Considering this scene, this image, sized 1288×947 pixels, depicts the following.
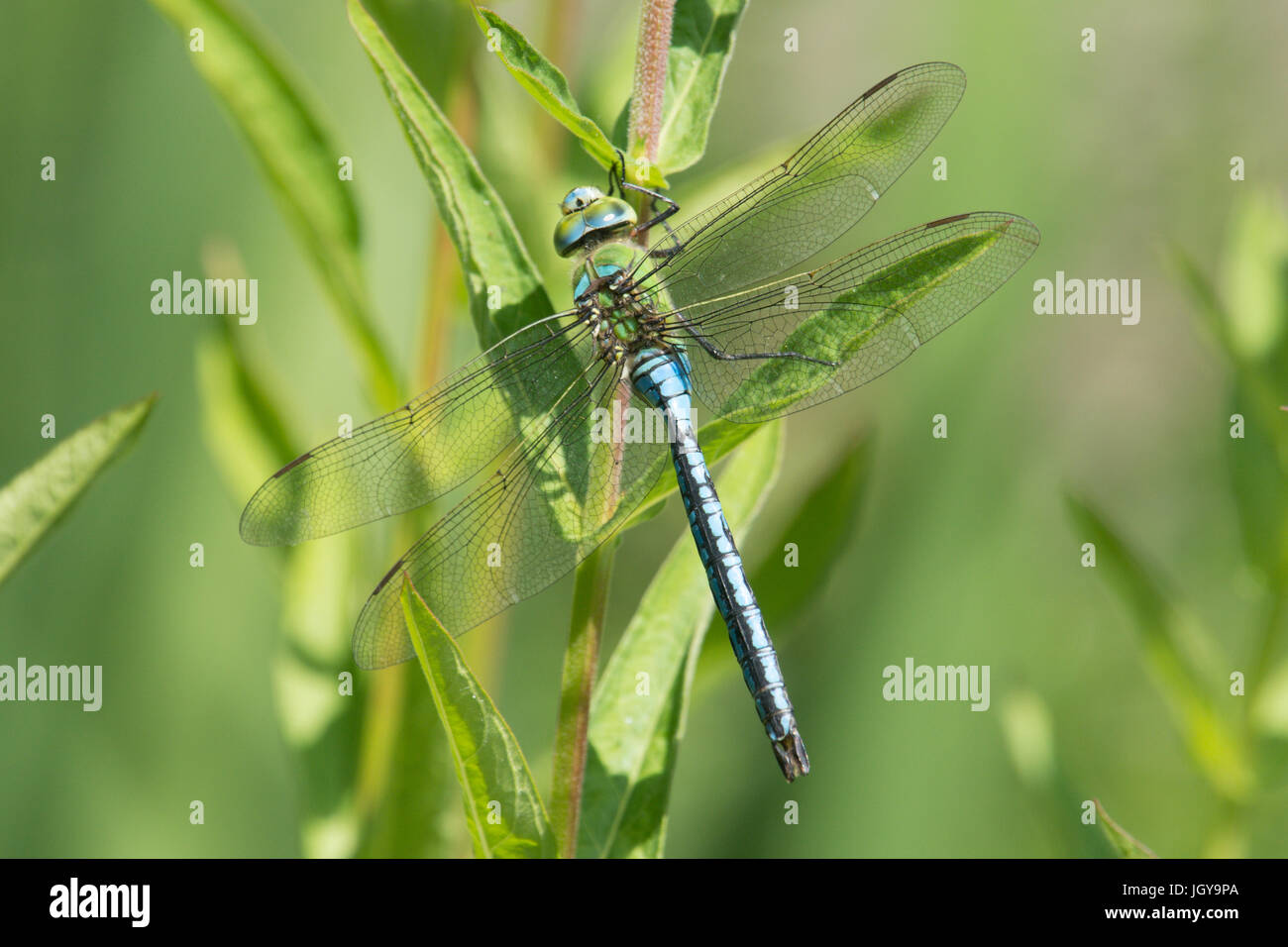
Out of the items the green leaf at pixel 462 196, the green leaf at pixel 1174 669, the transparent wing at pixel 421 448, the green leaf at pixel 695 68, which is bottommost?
the green leaf at pixel 1174 669

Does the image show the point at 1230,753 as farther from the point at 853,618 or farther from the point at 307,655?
the point at 307,655

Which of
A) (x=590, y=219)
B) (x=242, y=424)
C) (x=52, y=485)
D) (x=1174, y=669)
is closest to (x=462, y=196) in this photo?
(x=590, y=219)

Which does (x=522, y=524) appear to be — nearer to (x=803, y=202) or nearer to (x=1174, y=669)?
(x=803, y=202)

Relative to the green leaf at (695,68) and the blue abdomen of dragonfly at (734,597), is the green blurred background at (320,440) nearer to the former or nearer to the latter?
the blue abdomen of dragonfly at (734,597)

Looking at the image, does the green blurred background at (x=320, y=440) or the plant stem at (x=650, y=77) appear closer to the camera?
the plant stem at (x=650, y=77)

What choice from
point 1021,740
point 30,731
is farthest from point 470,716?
point 30,731

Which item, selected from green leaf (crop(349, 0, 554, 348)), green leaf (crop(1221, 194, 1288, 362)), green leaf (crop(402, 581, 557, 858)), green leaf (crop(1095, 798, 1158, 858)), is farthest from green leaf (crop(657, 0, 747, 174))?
green leaf (crop(1221, 194, 1288, 362))

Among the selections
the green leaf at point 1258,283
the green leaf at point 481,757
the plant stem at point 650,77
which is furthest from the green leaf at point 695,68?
the green leaf at point 1258,283
